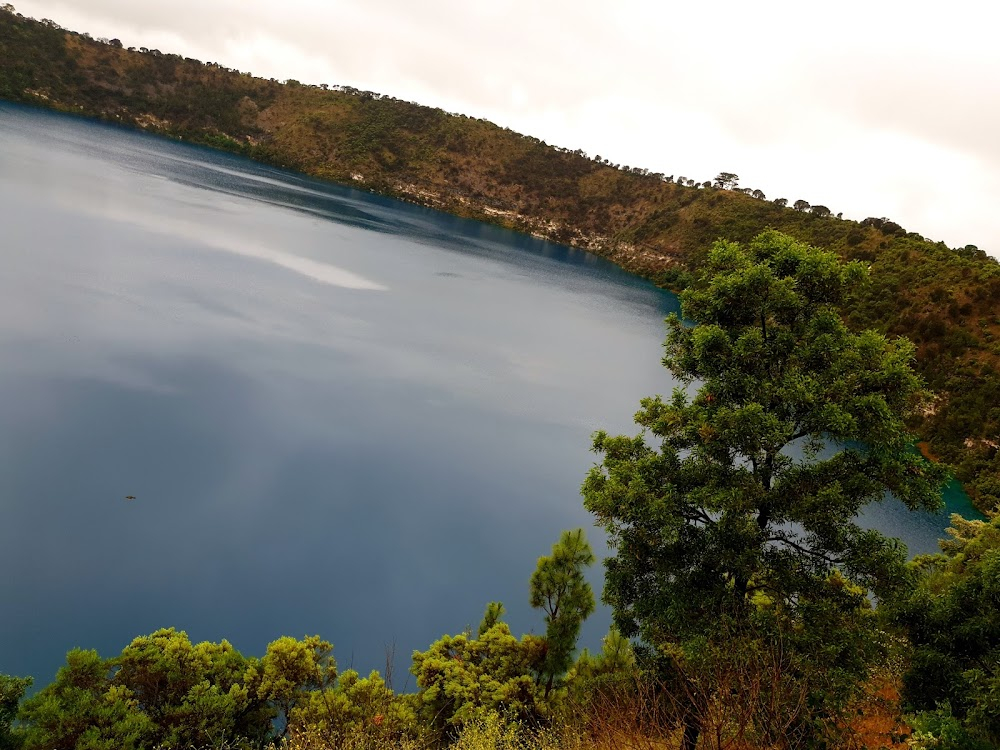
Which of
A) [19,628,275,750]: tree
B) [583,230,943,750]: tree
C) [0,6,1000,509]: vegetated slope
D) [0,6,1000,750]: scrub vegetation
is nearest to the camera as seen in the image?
[19,628,275,750]: tree

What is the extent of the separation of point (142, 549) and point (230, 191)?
80376 millimetres

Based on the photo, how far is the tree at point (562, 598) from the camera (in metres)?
13.8

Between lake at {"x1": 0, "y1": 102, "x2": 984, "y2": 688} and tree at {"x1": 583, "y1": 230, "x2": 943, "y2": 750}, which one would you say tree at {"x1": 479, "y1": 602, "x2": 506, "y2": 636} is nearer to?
lake at {"x1": 0, "y1": 102, "x2": 984, "y2": 688}

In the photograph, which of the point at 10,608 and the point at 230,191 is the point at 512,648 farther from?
the point at 230,191

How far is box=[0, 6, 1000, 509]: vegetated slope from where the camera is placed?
115m

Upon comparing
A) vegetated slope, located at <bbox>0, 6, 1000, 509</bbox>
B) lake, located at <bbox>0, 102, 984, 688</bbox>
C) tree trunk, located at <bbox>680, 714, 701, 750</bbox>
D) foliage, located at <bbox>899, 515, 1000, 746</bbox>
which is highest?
vegetated slope, located at <bbox>0, 6, 1000, 509</bbox>

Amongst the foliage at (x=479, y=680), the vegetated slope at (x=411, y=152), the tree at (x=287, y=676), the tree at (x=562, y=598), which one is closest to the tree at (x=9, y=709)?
the tree at (x=287, y=676)

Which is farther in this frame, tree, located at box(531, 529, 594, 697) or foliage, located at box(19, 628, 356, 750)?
tree, located at box(531, 529, 594, 697)

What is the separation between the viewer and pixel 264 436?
25.7 m

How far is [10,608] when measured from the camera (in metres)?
14.8

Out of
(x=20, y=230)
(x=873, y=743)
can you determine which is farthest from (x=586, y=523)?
(x=20, y=230)

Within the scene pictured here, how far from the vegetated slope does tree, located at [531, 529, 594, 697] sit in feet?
284

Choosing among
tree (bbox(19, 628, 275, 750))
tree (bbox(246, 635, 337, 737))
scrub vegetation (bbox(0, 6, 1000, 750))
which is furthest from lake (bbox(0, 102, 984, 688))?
tree (bbox(19, 628, 275, 750))

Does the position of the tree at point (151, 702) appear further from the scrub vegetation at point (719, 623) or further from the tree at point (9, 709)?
the tree at point (9, 709)
